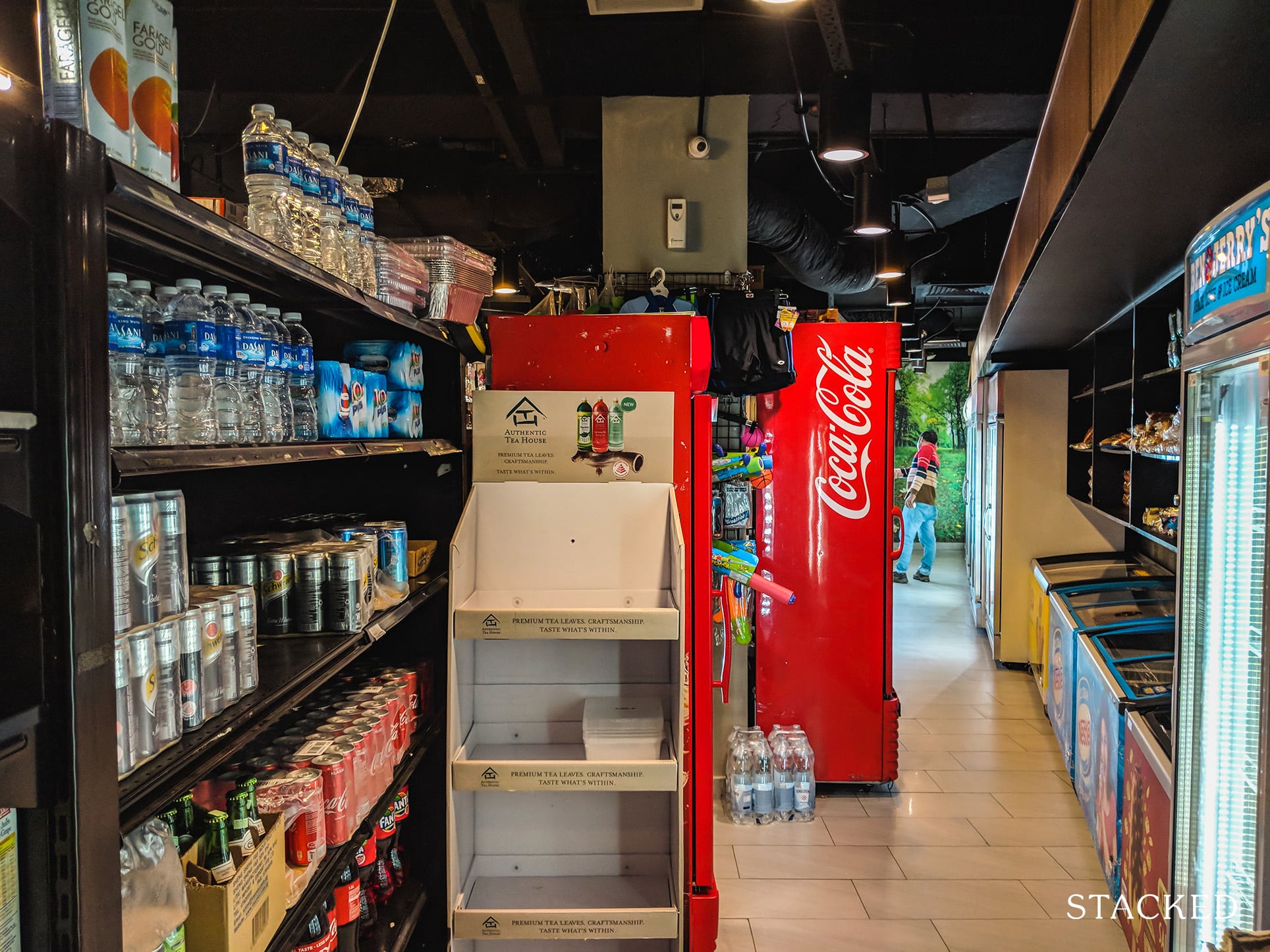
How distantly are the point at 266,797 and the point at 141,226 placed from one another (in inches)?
44.8

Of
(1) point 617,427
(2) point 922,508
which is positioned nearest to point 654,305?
(1) point 617,427

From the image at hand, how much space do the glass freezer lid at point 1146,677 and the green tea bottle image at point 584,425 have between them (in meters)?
2.25

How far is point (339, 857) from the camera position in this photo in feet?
6.37

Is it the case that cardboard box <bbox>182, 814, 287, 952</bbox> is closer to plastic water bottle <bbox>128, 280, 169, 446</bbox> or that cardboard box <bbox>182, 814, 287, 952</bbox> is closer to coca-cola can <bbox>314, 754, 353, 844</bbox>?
coca-cola can <bbox>314, 754, 353, 844</bbox>

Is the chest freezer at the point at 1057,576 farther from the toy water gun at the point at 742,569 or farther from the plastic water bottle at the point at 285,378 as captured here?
the plastic water bottle at the point at 285,378

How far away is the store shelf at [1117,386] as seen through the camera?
4.99 metres

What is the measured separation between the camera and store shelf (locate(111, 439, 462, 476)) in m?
1.12

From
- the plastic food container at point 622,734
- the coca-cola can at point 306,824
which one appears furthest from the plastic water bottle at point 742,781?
the coca-cola can at point 306,824

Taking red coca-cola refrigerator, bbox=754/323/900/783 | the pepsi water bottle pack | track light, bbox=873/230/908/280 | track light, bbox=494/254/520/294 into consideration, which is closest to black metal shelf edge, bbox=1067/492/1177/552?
red coca-cola refrigerator, bbox=754/323/900/783

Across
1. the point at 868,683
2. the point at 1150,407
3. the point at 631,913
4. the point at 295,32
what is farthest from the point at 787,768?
the point at 295,32

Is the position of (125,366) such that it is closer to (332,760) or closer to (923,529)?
(332,760)

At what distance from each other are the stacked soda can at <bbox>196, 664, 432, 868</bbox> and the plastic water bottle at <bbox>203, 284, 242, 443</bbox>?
69 cm

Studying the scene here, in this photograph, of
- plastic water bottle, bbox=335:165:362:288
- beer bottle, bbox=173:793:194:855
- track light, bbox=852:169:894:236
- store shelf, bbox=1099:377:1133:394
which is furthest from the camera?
track light, bbox=852:169:894:236

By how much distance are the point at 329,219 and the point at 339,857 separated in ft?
4.75
